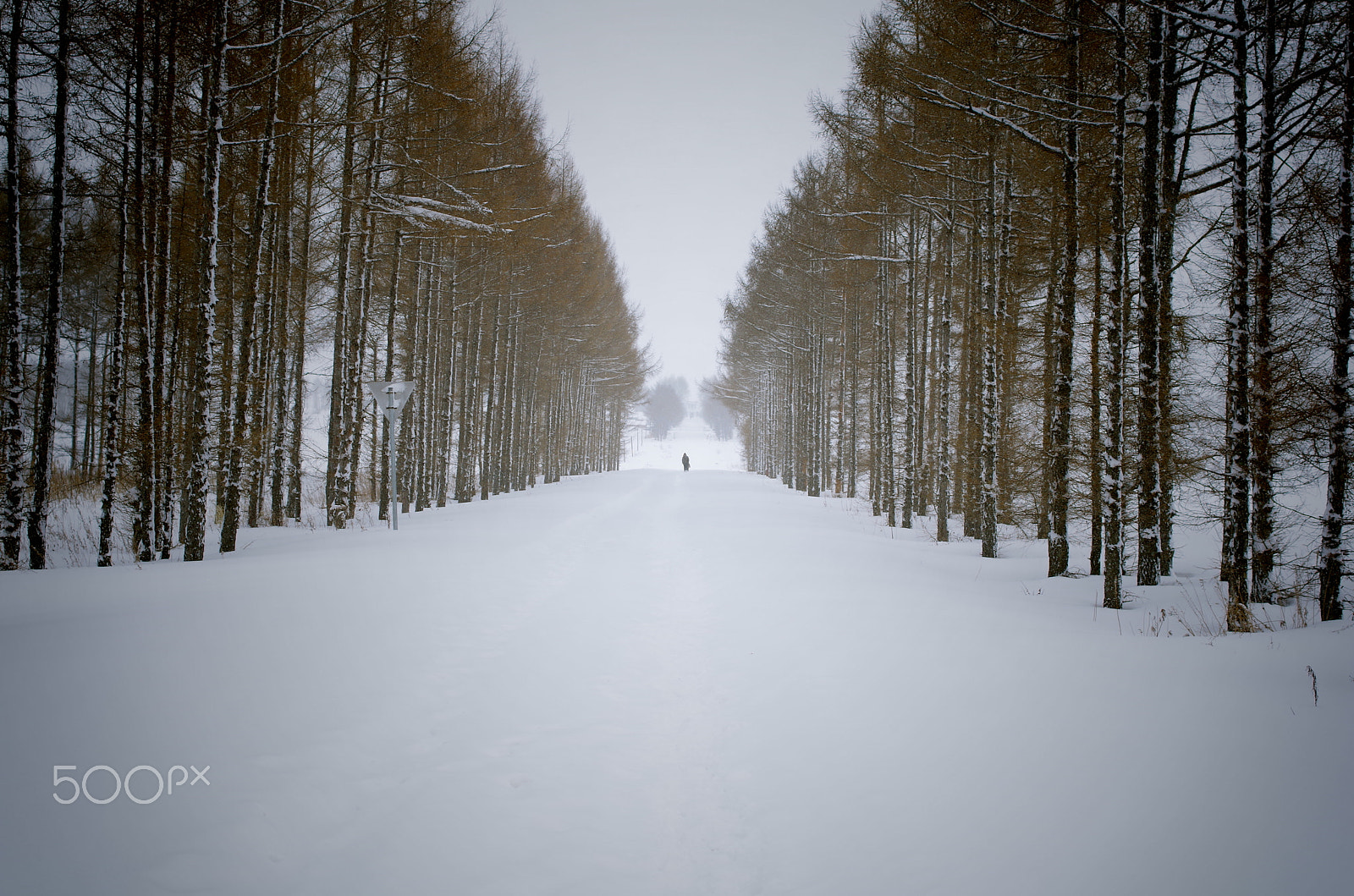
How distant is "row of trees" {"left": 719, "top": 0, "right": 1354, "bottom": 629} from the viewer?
6258mm

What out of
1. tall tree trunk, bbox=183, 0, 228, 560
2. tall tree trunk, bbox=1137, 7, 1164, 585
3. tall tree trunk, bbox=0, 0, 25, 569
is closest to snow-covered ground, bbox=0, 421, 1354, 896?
tall tree trunk, bbox=1137, 7, 1164, 585

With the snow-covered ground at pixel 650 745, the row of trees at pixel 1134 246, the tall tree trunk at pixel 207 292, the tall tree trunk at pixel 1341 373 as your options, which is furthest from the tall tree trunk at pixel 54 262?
the tall tree trunk at pixel 1341 373

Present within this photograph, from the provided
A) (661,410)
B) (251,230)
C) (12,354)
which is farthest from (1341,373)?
(661,410)

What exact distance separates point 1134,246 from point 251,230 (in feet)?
53.0

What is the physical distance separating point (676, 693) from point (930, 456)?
18473mm

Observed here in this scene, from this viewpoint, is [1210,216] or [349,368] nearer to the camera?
[1210,216]

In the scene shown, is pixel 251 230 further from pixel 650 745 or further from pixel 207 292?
pixel 650 745

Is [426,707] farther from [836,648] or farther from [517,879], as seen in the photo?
[836,648]

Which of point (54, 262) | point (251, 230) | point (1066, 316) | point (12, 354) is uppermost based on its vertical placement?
point (251, 230)

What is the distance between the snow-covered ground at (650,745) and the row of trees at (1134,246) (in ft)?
7.99

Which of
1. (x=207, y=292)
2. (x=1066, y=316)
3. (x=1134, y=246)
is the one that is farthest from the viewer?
(x=1134, y=246)

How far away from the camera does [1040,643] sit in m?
4.82

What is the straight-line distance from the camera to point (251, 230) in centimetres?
1015

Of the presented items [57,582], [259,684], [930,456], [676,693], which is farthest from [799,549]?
[930,456]
